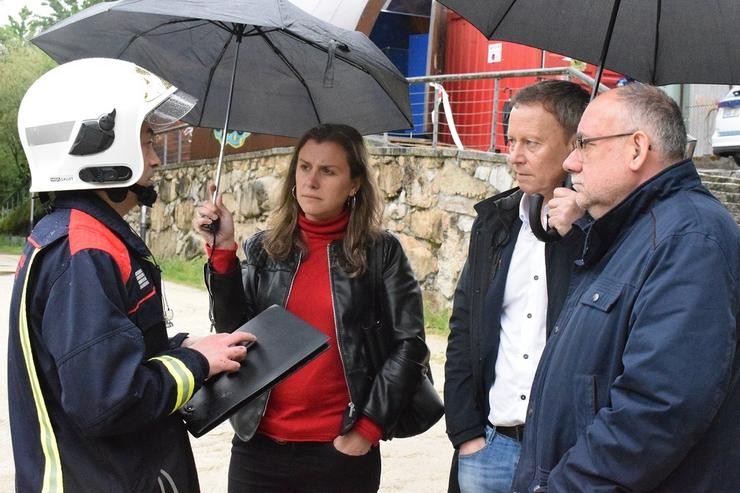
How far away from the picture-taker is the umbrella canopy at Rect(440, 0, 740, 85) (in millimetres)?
3115

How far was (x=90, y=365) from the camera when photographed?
2068 mm

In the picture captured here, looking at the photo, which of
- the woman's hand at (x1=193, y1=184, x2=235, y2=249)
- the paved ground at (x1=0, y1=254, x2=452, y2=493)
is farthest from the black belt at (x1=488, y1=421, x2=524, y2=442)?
the paved ground at (x1=0, y1=254, x2=452, y2=493)

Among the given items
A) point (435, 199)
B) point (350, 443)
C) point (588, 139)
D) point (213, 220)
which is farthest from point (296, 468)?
point (435, 199)

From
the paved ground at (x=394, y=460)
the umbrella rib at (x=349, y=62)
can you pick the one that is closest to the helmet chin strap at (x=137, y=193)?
the umbrella rib at (x=349, y=62)

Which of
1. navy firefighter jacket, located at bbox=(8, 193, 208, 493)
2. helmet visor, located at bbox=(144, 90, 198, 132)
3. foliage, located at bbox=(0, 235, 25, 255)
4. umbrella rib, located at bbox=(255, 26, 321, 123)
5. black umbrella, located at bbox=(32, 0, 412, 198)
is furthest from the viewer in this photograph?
foliage, located at bbox=(0, 235, 25, 255)

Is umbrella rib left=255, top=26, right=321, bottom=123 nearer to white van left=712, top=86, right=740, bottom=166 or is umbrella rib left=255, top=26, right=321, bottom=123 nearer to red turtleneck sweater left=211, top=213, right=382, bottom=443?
red turtleneck sweater left=211, top=213, right=382, bottom=443

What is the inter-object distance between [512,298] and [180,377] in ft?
3.61

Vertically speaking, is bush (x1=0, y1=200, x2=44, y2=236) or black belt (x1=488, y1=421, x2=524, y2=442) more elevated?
black belt (x1=488, y1=421, x2=524, y2=442)

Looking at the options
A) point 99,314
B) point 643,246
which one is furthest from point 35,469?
point 643,246

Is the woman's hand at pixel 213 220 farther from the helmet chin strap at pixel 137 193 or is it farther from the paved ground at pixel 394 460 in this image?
the paved ground at pixel 394 460

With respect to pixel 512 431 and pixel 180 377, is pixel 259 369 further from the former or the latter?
pixel 512 431

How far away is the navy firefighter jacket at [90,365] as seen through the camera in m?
2.09

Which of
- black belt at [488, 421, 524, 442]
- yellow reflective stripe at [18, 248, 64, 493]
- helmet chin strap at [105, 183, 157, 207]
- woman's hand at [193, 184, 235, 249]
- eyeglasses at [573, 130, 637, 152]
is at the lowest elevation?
black belt at [488, 421, 524, 442]

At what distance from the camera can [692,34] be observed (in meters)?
3.16
